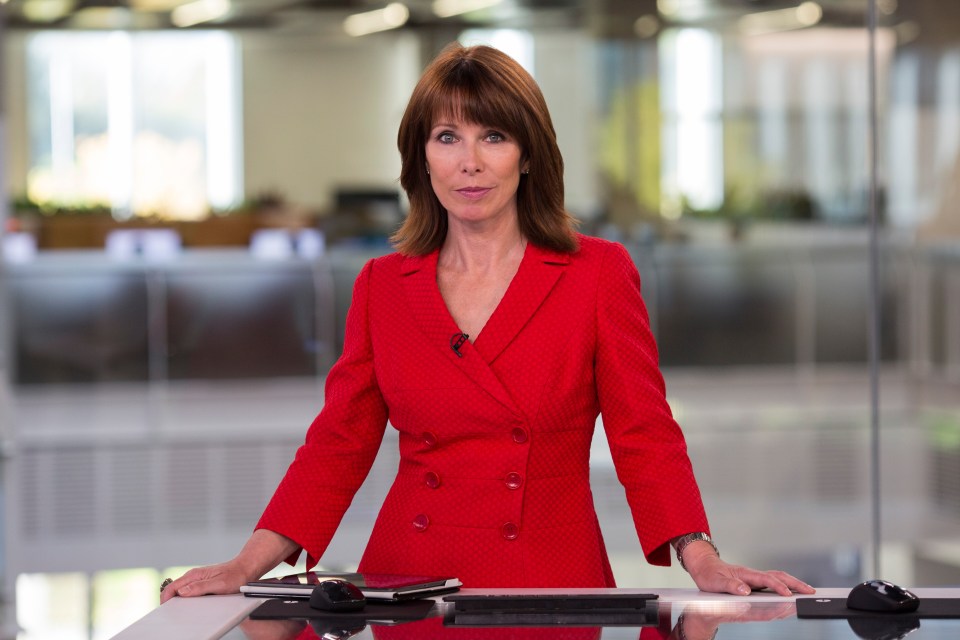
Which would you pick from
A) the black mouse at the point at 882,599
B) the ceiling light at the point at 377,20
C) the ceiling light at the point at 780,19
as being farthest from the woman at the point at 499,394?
the ceiling light at the point at 780,19

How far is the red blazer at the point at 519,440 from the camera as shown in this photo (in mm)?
1727

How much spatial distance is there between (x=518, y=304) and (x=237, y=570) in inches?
18.8

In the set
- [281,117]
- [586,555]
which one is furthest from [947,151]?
[586,555]

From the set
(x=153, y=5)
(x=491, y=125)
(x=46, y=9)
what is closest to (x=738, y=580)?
(x=491, y=125)

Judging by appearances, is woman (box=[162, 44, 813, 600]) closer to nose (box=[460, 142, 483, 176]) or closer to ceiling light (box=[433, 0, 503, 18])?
nose (box=[460, 142, 483, 176])

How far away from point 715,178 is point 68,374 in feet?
8.56

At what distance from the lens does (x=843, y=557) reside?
18.2 feet

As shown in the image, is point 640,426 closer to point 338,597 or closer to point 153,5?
point 338,597

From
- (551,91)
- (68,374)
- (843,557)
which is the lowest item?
(843,557)

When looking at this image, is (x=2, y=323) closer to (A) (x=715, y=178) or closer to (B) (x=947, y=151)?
(A) (x=715, y=178)

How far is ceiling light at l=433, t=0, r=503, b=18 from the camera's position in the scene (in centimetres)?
527

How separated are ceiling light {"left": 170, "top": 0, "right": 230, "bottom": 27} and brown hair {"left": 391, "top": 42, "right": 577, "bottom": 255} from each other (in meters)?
3.55

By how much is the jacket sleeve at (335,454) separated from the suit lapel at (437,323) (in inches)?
3.1

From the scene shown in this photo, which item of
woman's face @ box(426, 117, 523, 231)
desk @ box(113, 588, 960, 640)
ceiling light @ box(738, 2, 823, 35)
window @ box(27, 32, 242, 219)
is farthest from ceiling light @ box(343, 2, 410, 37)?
desk @ box(113, 588, 960, 640)
